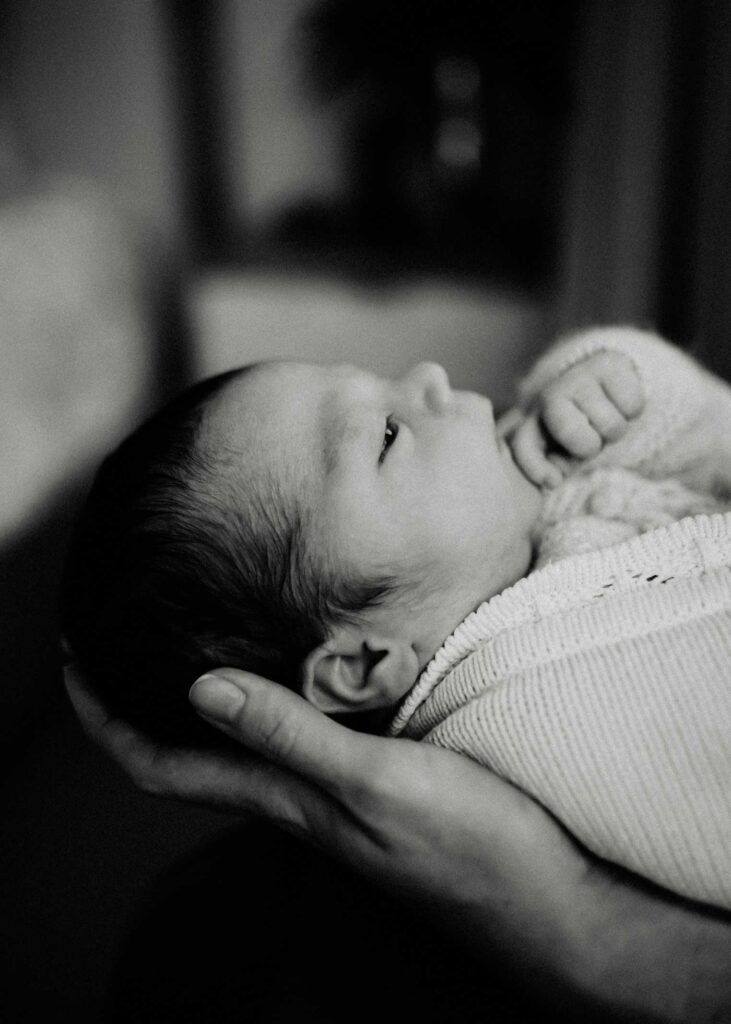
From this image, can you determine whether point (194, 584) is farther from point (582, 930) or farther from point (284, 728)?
point (582, 930)

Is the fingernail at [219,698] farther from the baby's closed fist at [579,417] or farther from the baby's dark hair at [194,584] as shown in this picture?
the baby's closed fist at [579,417]

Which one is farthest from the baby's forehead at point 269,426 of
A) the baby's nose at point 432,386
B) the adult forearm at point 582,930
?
the adult forearm at point 582,930

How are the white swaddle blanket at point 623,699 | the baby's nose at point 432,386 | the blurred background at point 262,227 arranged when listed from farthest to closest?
the blurred background at point 262,227, the baby's nose at point 432,386, the white swaddle blanket at point 623,699

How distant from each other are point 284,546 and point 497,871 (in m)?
0.30

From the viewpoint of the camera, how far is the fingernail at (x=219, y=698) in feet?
1.94

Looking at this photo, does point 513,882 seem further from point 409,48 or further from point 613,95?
point 409,48

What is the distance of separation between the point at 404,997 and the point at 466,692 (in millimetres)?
252

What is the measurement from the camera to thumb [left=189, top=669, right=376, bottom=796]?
0.57 metres

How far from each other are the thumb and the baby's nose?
0.32 m

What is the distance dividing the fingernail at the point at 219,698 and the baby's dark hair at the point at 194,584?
0.07m

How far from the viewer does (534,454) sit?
85 centimetres

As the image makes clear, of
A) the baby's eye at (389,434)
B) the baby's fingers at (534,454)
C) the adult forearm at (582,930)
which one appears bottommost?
the adult forearm at (582,930)

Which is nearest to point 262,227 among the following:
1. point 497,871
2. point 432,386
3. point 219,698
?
point 432,386

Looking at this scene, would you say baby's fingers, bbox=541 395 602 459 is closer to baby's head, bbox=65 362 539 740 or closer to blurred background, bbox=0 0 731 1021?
baby's head, bbox=65 362 539 740
